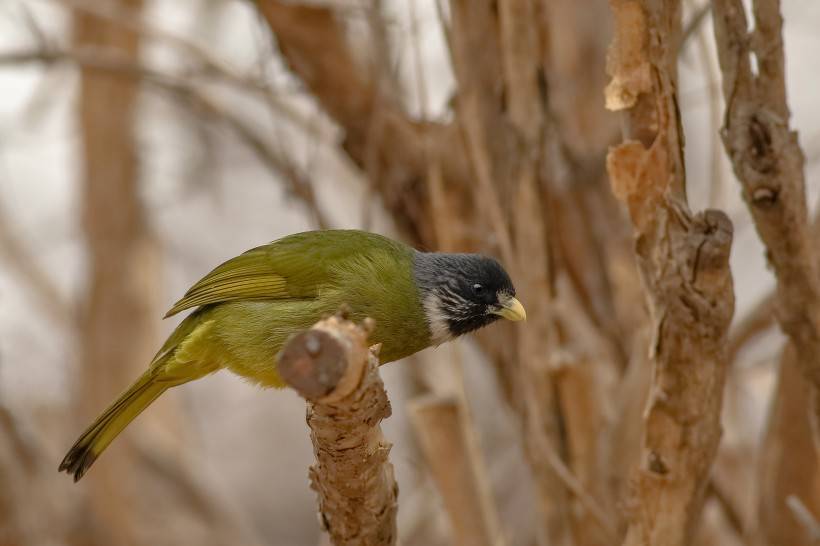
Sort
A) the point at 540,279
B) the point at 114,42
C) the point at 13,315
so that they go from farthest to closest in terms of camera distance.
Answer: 1. the point at 13,315
2. the point at 114,42
3. the point at 540,279

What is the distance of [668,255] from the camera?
9.01 ft

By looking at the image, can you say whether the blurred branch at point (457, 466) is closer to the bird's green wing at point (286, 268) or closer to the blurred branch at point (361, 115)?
the bird's green wing at point (286, 268)

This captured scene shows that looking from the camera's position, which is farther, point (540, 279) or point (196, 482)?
point (196, 482)

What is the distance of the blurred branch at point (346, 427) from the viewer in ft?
6.95

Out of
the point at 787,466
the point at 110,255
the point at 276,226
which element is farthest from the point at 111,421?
the point at 276,226

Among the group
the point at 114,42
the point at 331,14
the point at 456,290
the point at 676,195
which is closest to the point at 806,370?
the point at 676,195

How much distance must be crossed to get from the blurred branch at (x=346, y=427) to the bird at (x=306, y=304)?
2.37 ft

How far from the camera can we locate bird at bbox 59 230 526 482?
3.38 meters

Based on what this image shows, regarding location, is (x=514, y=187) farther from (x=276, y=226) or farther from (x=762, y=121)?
(x=276, y=226)

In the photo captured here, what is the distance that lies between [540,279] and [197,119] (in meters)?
5.16

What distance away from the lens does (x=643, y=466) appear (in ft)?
9.91

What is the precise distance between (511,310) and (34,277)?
6.10 meters

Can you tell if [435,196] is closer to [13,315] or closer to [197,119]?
[197,119]

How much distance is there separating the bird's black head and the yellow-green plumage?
0.19 ft
